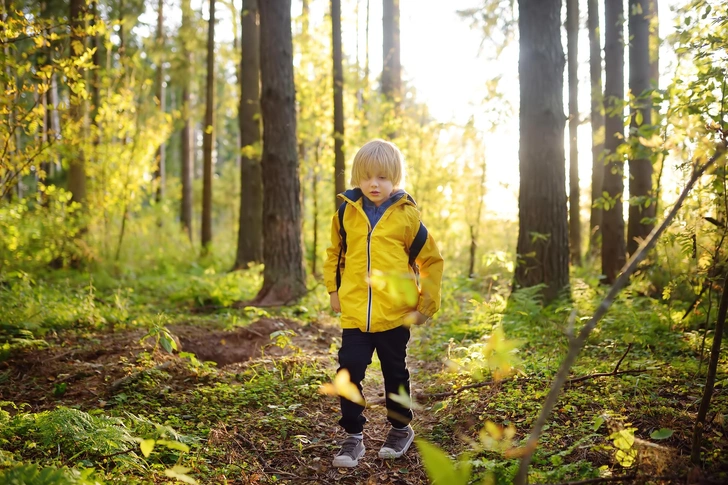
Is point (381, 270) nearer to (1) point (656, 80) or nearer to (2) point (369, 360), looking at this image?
(2) point (369, 360)

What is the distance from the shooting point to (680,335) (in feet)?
15.3

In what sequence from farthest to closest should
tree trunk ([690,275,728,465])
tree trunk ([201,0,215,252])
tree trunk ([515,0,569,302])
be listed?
1. tree trunk ([201,0,215,252])
2. tree trunk ([515,0,569,302])
3. tree trunk ([690,275,728,465])

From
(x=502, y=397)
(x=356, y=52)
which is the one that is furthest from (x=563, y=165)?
(x=356, y=52)

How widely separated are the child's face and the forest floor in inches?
45.0

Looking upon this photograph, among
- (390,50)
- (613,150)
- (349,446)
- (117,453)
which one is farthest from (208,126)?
(117,453)

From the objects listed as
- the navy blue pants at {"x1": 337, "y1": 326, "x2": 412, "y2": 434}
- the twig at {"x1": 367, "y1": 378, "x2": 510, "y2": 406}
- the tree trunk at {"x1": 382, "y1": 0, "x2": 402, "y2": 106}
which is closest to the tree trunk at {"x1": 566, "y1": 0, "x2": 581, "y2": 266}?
the tree trunk at {"x1": 382, "y1": 0, "x2": 402, "y2": 106}

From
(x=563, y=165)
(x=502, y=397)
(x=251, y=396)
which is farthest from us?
(x=563, y=165)

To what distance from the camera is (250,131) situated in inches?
479

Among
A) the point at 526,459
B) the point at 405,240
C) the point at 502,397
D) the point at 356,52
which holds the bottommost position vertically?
the point at 502,397

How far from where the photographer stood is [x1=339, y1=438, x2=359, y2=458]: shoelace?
316 centimetres

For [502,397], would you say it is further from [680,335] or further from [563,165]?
[563,165]

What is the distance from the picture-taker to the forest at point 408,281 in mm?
2738

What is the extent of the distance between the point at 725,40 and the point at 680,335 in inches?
99.0

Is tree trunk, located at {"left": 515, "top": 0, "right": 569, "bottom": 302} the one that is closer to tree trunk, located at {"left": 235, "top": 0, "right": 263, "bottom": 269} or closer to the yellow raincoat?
the yellow raincoat
